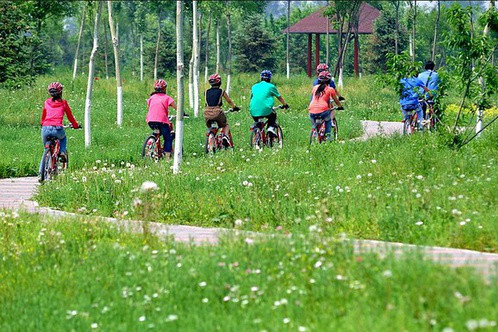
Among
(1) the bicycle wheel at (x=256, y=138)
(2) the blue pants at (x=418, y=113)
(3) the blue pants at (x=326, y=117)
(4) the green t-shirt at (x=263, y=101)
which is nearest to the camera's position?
(3) the blue pants at (x=326, y=117)

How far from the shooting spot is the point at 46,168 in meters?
15.8

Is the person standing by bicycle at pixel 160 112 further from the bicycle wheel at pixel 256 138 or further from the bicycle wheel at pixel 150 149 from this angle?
the bicycle wheel at pixel 256 138

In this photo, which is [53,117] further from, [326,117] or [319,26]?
[319,26]

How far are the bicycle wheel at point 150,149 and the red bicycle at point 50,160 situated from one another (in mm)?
2424

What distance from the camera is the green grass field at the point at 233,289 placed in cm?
631

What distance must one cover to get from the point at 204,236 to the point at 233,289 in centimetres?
330

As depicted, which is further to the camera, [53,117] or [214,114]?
[214,114]

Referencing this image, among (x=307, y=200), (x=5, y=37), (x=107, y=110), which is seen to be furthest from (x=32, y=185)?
(x=107, y=110)

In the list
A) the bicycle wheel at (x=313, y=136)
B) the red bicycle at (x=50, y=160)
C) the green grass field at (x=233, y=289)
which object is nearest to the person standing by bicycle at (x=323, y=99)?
the bicycle wheel at (x=313, y=136)

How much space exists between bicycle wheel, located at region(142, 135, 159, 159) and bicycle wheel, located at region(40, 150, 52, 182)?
8.81 feet

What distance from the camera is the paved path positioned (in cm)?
744

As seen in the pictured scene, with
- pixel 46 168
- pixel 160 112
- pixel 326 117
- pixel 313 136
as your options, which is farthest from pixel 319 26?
pixel 46 168

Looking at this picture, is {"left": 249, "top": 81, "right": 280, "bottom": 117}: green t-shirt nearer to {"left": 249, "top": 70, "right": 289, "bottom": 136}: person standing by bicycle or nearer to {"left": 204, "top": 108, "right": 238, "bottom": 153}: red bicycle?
{"left": 249, "top": 70, "right": 289, "bottom": 136}: person standing by bicycle

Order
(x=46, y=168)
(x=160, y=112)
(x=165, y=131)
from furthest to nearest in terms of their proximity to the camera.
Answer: (x=165, y=131)
(x=160, y=112)
(x=46, y=168)
